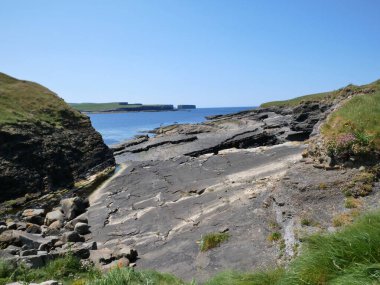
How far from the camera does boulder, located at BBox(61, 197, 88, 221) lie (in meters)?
26.6

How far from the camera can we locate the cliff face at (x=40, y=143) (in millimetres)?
31191

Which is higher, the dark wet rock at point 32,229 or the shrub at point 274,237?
the shrub at point 274,237

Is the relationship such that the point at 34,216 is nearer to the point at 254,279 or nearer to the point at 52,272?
the point at 52,272

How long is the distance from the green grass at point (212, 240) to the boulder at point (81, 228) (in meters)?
9.40

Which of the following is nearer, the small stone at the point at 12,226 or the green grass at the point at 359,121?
the green grass at the point at 359,121

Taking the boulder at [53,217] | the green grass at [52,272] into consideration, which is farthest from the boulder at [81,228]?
the green grass at [52,272]

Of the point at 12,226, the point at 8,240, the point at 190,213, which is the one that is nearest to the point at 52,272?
the point at 8,240

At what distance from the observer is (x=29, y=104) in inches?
1661

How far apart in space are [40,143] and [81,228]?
15949 mm

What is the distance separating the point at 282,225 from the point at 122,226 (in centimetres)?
1132

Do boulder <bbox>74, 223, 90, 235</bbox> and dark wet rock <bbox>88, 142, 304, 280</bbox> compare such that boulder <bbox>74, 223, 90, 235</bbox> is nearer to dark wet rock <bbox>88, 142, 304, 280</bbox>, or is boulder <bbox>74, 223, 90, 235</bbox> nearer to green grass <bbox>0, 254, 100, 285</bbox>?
dark wet rock <bbox>88, 142, 304, 280</bbox>

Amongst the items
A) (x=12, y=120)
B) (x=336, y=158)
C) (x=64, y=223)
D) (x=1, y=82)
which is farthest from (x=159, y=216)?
(x=1, y=82)

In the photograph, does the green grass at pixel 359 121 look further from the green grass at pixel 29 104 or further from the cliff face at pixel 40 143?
the green grass at pixel 29 104

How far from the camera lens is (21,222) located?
79.4 ft
